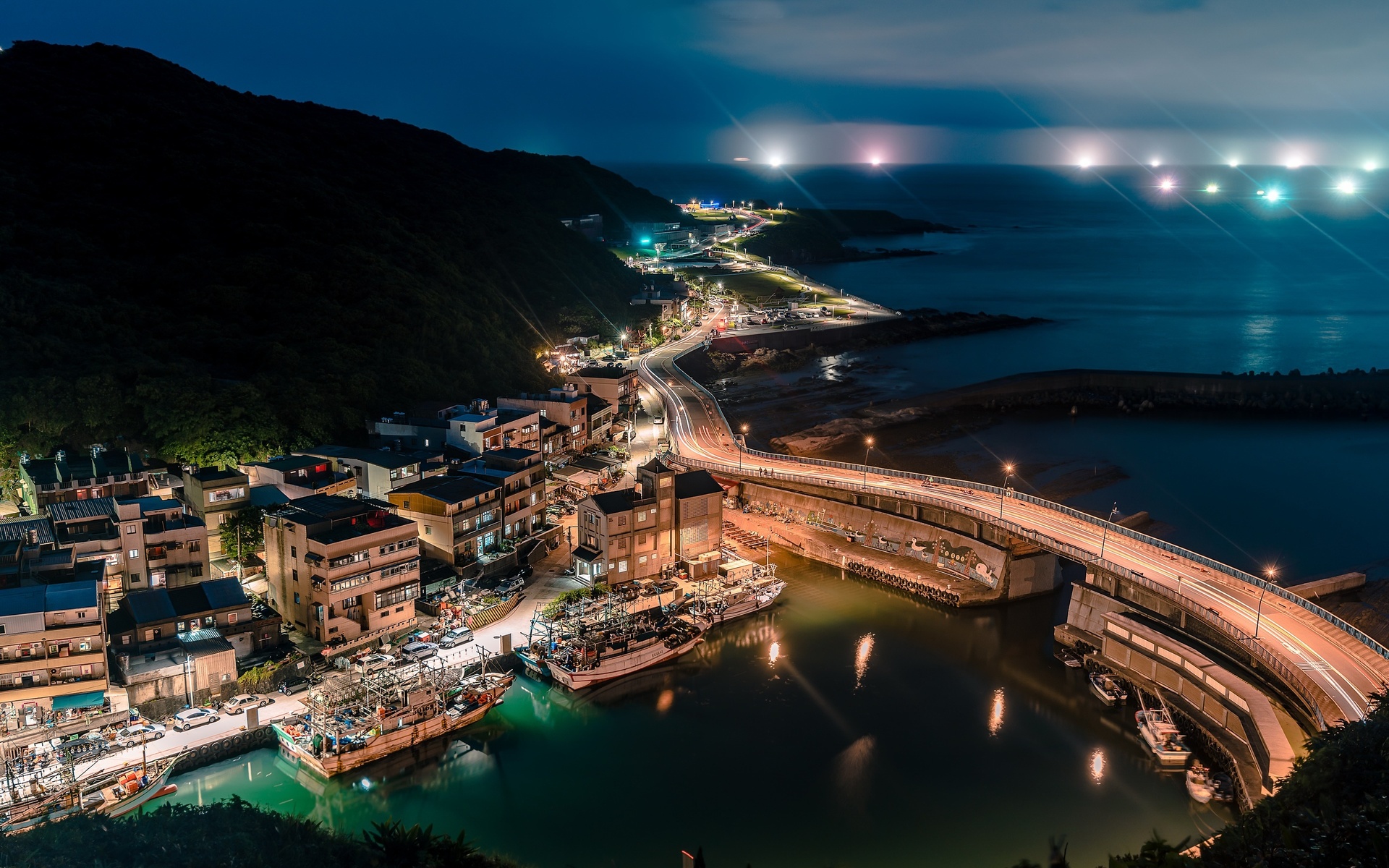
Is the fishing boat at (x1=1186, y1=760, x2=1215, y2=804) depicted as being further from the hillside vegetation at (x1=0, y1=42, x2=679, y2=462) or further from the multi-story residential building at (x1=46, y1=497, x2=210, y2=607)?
the hillside vegetation at (x1=0, y1=42, x2=679, y2=462)

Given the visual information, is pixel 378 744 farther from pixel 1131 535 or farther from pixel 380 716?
pixel 1131 535

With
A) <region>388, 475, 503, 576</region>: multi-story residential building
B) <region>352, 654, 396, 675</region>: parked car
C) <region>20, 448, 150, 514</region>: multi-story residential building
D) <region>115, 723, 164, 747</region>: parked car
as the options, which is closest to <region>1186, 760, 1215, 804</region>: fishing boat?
<region>352, 654, 396, 675</region>: parked car

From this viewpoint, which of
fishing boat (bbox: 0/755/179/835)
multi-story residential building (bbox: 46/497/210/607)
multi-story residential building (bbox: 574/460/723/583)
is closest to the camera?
fishing boat (bbox: 0/755/179/835)

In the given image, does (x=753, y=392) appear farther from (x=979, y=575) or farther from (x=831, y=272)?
(x=831, y=272)

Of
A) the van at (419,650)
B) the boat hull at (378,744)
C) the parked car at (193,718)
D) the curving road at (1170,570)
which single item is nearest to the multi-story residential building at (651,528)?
the van at (419,650)

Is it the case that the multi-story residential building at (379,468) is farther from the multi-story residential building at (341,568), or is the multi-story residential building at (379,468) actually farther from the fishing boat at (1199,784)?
the fishing boat at (1199,784)

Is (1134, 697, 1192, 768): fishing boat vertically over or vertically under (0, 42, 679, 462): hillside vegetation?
under
